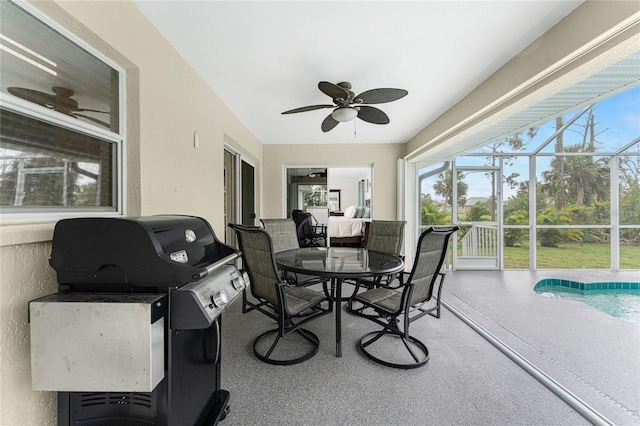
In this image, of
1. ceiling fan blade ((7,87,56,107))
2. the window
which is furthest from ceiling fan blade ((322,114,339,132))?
ceiling fan blade ((7,87,56,107))

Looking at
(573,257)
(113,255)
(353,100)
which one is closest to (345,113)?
(353,100)

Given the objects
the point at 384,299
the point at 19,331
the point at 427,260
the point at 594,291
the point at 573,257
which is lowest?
the point at 594,291

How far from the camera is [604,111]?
16.0ft

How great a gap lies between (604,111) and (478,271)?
4.18 m

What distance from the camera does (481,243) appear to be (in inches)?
188

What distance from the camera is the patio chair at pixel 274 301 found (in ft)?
5.76

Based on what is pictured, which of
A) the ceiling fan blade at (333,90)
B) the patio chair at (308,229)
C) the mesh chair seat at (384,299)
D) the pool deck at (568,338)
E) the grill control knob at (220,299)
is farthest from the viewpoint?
the patio chair at (308,229)

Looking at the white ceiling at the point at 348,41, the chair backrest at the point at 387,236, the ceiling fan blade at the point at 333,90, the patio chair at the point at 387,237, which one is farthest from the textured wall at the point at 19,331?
the chair backrest at the point at 387,236

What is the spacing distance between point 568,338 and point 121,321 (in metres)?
3.43

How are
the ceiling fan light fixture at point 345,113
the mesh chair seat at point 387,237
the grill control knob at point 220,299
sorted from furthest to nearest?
the mesh chair seat at point 387,237 → the ceiling fan light fixture at point 345,113 → the grill control knob at point 220,299

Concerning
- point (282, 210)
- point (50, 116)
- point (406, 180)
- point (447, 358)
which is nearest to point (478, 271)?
point (406, 180)

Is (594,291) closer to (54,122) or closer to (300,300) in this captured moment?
(300,300)

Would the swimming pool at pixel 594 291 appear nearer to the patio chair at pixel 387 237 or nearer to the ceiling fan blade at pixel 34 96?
the patio chair at pixel 387 237

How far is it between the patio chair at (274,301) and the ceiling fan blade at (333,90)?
4.28 feet
